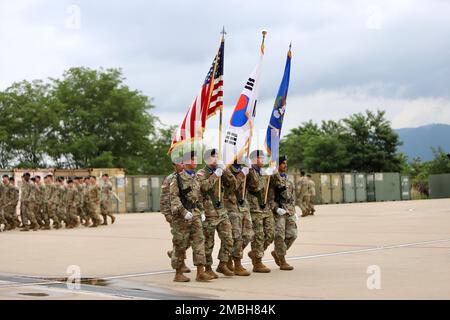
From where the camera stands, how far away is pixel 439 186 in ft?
197

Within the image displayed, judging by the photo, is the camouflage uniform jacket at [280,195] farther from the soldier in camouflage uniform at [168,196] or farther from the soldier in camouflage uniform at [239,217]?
the soldier in camouflage uniform at [168,196]

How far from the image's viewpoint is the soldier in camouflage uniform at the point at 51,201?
84.9 feet

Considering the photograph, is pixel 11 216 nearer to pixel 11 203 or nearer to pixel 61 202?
pixel 11 203

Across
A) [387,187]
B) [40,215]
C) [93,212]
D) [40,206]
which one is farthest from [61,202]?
[387,187]

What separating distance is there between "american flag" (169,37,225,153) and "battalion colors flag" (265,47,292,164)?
92 centimetres

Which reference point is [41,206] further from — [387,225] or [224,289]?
[224,289]

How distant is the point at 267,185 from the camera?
12.2 metres

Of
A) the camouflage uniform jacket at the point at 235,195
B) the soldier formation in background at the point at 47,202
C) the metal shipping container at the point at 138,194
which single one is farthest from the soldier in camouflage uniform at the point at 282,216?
the metal shipping container at the point at 138,194

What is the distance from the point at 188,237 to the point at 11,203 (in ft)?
52.9

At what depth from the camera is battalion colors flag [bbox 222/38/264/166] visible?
1195 centimetres

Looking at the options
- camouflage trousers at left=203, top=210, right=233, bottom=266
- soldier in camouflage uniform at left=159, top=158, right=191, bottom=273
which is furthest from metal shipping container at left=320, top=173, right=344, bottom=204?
soldier in camouflage uniform at left=159, top=158, right=191, bottom=273
